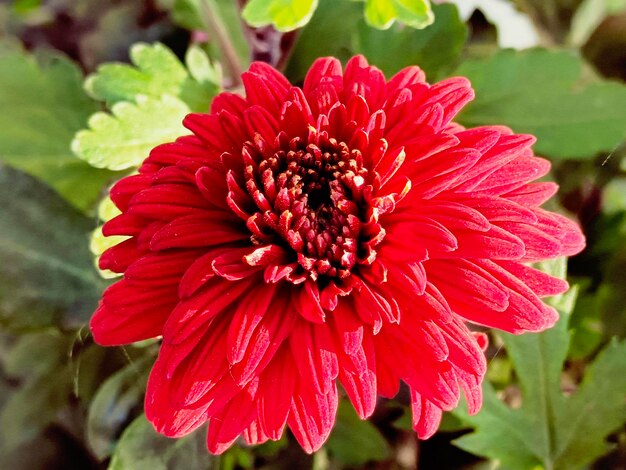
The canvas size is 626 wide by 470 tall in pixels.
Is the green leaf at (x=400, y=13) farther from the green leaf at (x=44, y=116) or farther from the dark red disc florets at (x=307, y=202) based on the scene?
the green leaf at (x=44, y=116)

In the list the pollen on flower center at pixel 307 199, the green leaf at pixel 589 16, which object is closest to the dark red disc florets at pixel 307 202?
the pollen on flower center at pixel 307 199

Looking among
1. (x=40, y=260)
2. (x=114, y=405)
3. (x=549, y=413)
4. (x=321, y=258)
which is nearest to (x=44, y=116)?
(x=40, y=260)

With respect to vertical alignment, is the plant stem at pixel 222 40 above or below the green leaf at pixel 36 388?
above

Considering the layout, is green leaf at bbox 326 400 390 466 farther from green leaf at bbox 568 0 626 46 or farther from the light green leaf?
green leaf at bbox 568 0 626 46

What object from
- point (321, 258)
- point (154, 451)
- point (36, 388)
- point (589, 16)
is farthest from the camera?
point (589, 16)

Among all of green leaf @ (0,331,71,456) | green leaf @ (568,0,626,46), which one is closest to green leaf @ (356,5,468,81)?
green leaf @ (568,0,626,46)

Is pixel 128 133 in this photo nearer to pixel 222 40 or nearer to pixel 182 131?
pixel 182 131

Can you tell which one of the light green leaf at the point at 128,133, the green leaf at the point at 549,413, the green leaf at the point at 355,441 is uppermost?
the light green leaf at the point at 128,133
